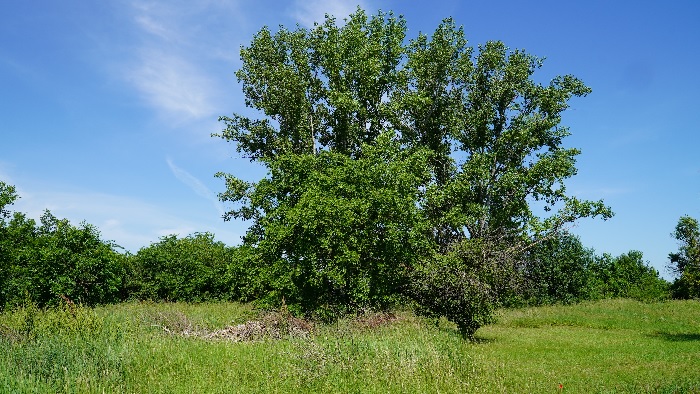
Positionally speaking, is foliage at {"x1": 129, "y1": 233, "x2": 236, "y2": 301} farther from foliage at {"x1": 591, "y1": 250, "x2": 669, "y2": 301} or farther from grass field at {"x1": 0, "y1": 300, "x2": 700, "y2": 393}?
foliage at {"x1": 591, "y1": 250, "x2": 669, "y2": 301}

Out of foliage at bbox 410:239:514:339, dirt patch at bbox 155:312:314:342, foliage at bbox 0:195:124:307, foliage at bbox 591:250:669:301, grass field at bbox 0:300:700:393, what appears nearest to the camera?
grass field at bbox 0:300:700:393

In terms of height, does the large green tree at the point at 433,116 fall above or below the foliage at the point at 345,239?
above

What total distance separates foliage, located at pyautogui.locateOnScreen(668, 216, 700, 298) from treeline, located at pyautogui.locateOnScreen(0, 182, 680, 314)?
2.79 ft

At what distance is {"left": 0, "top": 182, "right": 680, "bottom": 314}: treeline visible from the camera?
26.3 m

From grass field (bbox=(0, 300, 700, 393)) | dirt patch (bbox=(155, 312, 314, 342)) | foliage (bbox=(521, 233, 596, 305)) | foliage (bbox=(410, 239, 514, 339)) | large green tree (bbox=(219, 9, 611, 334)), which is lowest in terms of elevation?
grass field (bbox=(0, 300, 700, 393))

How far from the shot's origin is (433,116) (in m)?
34.2

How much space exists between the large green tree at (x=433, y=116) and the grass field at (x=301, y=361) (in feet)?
40.4

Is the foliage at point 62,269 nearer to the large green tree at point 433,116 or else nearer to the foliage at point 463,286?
the large green tree at point 433,116

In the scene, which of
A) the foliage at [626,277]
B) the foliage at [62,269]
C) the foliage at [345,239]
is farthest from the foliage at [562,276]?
the foliage at [62,269]

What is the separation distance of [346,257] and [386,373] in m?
11.1

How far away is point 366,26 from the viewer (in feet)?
108

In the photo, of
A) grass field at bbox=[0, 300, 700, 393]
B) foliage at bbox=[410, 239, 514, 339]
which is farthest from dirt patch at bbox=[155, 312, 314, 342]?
foliage at bbox=[410, 239, 514, 339]

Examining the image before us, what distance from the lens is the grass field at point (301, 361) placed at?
1080 cm

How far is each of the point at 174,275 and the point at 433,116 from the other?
61.2 feet
